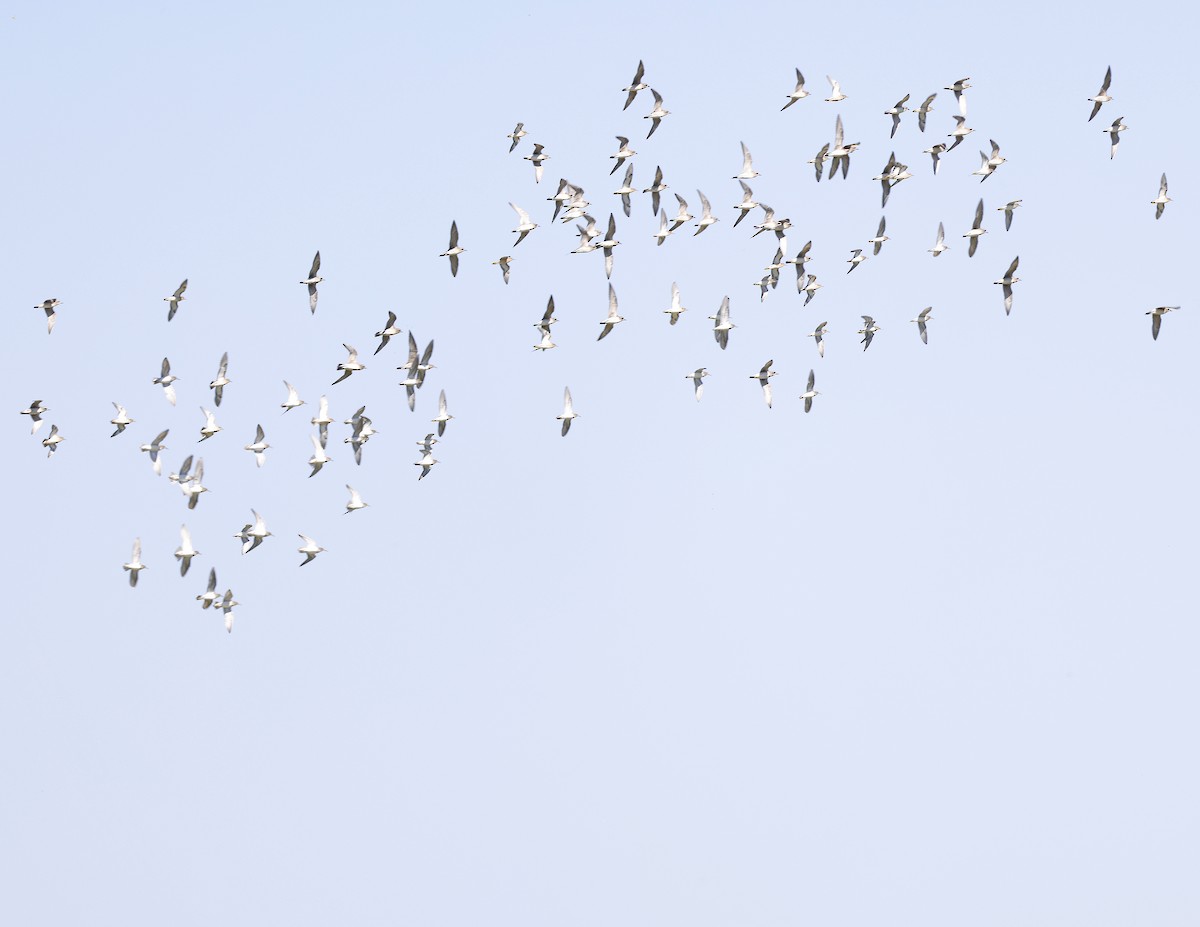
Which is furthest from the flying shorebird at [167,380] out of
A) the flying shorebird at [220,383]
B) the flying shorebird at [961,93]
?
the flying shorebird at [961,93]

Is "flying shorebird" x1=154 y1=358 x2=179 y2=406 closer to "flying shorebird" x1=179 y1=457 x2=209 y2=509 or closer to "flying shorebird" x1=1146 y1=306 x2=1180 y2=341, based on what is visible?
"flying shorebird" x1=179 y1=457 x2=209 y2=509

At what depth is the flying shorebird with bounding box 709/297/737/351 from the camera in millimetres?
84312

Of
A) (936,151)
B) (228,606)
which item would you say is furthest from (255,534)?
(936,151)

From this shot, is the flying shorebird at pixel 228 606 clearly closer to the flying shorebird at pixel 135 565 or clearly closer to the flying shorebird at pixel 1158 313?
the flying shorebird at pixel 135 565

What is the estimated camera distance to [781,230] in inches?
3295

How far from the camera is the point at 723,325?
84.6 meters

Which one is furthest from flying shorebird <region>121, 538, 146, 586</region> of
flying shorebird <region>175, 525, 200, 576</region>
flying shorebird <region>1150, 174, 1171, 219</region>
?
flying shorebird <region>1150, 174, 1171, 219</region>

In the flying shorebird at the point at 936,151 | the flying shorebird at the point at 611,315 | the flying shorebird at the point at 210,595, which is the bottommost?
the flying shorebird at the point at 210,595

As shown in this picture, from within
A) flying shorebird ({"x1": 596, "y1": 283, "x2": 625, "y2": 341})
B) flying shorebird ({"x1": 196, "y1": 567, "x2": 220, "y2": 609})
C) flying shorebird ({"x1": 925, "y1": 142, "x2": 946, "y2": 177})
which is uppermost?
flying shorebird ({"x1": 925, "y1": 142, "x2": 946, "y2": 177})

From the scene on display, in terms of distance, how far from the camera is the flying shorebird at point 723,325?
8431cm

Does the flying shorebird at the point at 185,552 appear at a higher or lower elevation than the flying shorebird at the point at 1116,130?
lower

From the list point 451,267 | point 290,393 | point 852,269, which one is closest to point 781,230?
point 852,269

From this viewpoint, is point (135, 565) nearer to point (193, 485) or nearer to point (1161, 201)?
point (193, 485)

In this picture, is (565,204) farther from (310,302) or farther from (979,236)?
(979,236)
